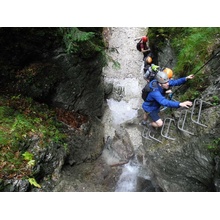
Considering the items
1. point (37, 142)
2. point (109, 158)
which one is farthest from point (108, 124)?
point (37, 142)

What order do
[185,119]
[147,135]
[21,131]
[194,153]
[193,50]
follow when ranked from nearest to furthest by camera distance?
[194,153] < [185,119] < [21,131] < [147,135] < [193,50]

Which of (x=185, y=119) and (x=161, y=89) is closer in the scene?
(x=161, y=89)

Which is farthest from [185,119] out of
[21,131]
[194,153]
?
[21,131]

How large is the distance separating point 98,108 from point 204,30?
6579 millimetres

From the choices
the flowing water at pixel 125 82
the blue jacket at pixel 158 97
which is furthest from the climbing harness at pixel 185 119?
the flowing water at pixel 125 82

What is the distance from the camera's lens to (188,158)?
22.3 feet

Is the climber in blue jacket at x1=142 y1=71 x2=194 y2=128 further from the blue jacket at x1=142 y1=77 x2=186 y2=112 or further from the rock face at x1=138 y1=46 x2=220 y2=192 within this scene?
the rock face at x1=138 y1=46 x2=220 y2=192

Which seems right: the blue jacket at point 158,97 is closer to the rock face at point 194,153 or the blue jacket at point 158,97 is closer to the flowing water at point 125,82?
the rock face at point 194,153

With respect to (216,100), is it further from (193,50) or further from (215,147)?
(193,50)

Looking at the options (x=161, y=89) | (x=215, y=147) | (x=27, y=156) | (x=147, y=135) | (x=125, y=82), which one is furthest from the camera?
(x=125, y=82)

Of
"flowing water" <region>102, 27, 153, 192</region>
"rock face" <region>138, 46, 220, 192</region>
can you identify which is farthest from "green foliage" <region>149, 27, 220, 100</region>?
"flowing water" <region>102, 27, 153, 192</region>

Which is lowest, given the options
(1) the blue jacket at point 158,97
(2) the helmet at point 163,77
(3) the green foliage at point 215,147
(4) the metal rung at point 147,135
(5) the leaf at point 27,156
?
(5) the leaf at point 27,156

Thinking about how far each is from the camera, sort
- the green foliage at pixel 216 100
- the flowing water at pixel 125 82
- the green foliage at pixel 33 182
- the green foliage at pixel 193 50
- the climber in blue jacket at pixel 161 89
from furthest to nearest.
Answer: the flowing water at pixel 125 82
the green foliage at pixel 193 50
the green foliage at pixel 33 182
the green foliage at pixel 216 100
the climber in blue jacket at pixel 161 89

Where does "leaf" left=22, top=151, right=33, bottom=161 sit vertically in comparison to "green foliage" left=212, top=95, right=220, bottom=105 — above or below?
below
